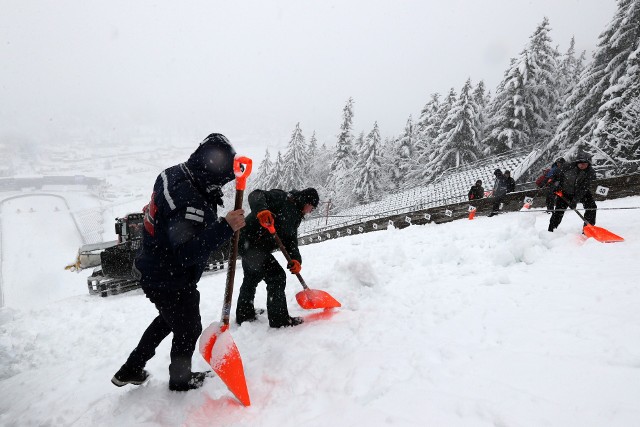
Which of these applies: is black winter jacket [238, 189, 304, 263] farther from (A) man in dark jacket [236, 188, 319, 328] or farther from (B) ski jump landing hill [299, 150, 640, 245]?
(B) ski jump landing hill [299, 150, 640, 245]

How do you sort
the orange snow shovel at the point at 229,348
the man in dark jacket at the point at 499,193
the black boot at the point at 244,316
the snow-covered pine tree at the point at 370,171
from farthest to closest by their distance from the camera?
the snow-covered pine tree at the point at 370,171 → the man in dark jacket at the point at 499,193 → the black boot at the point at 244,316 → the orange snow shovel at the point at 229,348

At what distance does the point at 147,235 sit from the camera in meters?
2.79

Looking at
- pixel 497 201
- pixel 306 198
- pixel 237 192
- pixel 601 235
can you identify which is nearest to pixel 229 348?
pixel 237 192

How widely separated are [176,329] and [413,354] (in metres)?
2.18

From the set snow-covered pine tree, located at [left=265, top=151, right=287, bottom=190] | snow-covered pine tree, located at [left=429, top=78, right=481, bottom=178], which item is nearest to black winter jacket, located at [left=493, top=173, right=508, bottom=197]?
snow-covered pine tree, located at [left=429, top=78, right=481, bottom=178]

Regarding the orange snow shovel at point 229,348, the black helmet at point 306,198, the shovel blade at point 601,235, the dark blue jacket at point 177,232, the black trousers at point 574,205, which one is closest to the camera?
the dark blue jacket at point 177,232

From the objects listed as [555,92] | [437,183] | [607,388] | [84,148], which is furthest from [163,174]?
[84,148]

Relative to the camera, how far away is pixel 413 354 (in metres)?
3.05

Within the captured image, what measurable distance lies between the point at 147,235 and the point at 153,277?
363 millimetres

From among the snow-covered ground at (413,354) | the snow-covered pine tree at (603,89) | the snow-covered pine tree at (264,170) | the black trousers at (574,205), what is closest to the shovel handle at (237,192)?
the snow-covered ground at (413,354)

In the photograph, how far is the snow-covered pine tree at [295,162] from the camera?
38094mm

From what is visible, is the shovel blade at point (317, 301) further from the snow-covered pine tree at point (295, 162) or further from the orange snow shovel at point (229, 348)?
the snow-covered pine tree at point (295, 162)

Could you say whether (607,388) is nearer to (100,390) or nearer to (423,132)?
(100,390)

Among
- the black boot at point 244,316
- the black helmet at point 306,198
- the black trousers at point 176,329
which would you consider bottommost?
the black boot at point 244,316
